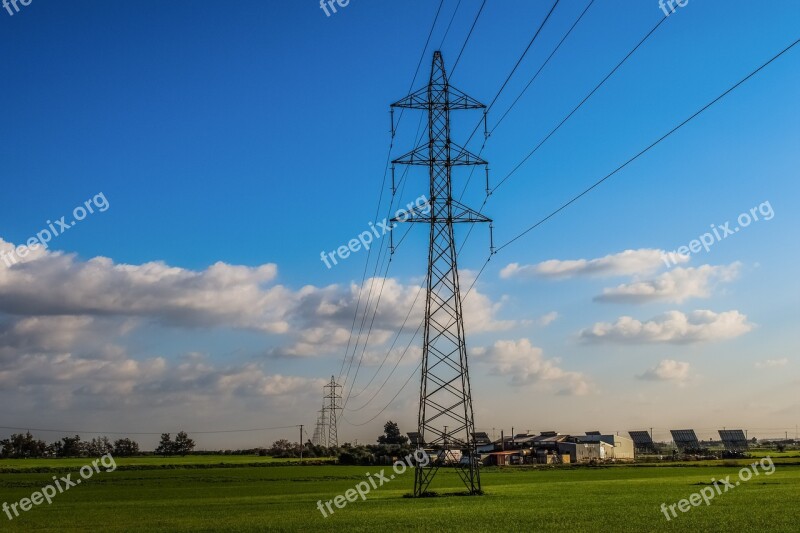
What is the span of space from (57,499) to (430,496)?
4193 centimetres

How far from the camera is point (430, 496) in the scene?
60.4m

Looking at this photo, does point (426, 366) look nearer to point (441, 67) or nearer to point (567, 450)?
point (441, 67)

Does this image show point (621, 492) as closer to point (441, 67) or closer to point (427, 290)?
point (427, 290)

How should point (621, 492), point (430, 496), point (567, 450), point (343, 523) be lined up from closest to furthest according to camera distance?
1. point (343, 523)
2. point (430, 496)
3. point (621, 492)
4. point (567, 450)

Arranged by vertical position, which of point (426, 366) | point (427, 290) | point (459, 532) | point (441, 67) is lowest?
point (459, 532)

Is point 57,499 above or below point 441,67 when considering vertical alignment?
below

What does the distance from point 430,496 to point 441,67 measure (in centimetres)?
3298

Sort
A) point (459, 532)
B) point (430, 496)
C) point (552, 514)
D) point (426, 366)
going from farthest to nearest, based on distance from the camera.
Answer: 1. point (430, 496)
2. point (426, 366)
3. point (552, 514)
4. point (459, 532)

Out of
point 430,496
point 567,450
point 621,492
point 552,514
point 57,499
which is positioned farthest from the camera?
point 567,450

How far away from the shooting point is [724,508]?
150 ft

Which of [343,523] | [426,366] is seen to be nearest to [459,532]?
[343,523]

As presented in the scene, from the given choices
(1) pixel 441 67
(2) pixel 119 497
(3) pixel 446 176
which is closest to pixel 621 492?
(3) pixel 446 176

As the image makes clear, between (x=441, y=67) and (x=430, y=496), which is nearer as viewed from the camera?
(x=441, y=67)

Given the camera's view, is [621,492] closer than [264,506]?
No
